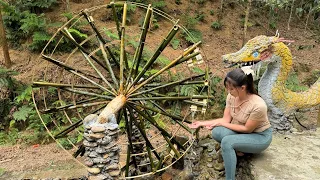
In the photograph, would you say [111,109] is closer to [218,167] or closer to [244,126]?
[244,126]

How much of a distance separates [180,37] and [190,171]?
6.99 m

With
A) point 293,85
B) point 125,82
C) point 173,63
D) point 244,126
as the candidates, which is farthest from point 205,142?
point 293,85

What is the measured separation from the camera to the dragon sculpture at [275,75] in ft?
17.5

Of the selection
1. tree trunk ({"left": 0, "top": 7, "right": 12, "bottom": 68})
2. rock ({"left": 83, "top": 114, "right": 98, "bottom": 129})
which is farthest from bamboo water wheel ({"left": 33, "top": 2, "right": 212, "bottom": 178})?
tree trunk ({"left": 0, "top": 7, "right": 12, "bottom": 68})

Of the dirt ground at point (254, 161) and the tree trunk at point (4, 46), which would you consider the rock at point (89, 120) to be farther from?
the tree trunk at point (4, 46)

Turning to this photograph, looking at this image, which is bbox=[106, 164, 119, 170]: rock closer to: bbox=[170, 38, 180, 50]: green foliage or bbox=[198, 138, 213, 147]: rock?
bbox=[198, 138, 213, 147]: rock

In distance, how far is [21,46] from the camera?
9.48 meters

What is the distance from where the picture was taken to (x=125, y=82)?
4.54 m

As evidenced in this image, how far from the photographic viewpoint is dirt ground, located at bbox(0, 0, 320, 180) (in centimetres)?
456

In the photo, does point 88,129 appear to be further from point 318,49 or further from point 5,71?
point 318,49

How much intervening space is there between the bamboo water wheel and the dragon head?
24.8 inches

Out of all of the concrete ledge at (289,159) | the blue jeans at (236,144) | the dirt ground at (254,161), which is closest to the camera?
the blue jeans at (236,144)

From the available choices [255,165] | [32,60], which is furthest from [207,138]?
[32,60]

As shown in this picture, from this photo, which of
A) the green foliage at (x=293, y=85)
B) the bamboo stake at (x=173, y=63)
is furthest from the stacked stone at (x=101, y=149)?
the green foliage at (x=293, y=85)
